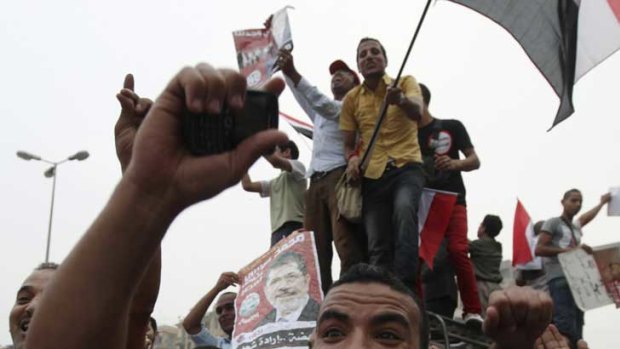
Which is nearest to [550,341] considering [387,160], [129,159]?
[129,159]

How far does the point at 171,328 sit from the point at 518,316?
3645 cm

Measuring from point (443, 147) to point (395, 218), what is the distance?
1000 millimetres

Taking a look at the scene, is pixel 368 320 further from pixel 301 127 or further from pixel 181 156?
pixel 301 127

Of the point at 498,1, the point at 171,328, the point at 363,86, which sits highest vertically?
the point at 498,1

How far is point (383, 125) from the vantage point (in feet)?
15.4

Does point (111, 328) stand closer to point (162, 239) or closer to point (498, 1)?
point (162, 239)

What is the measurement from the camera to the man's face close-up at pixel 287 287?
132 inches

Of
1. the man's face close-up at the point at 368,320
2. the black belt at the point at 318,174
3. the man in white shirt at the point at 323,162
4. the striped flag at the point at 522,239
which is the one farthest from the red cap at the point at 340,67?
the man's face close-up at the point at 368,320

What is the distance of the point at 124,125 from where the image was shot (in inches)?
68.3

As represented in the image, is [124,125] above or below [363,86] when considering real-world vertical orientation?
below

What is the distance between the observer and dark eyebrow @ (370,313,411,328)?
242cm

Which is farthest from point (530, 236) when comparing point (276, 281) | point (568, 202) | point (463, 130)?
point (276, 281)

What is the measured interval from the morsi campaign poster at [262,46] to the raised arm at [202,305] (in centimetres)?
140

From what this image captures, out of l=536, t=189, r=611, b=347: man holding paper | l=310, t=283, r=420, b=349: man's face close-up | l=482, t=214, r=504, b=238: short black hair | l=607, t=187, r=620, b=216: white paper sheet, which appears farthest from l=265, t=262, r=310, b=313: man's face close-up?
l=607, t=187, r=620, b=216: white paper sheet
